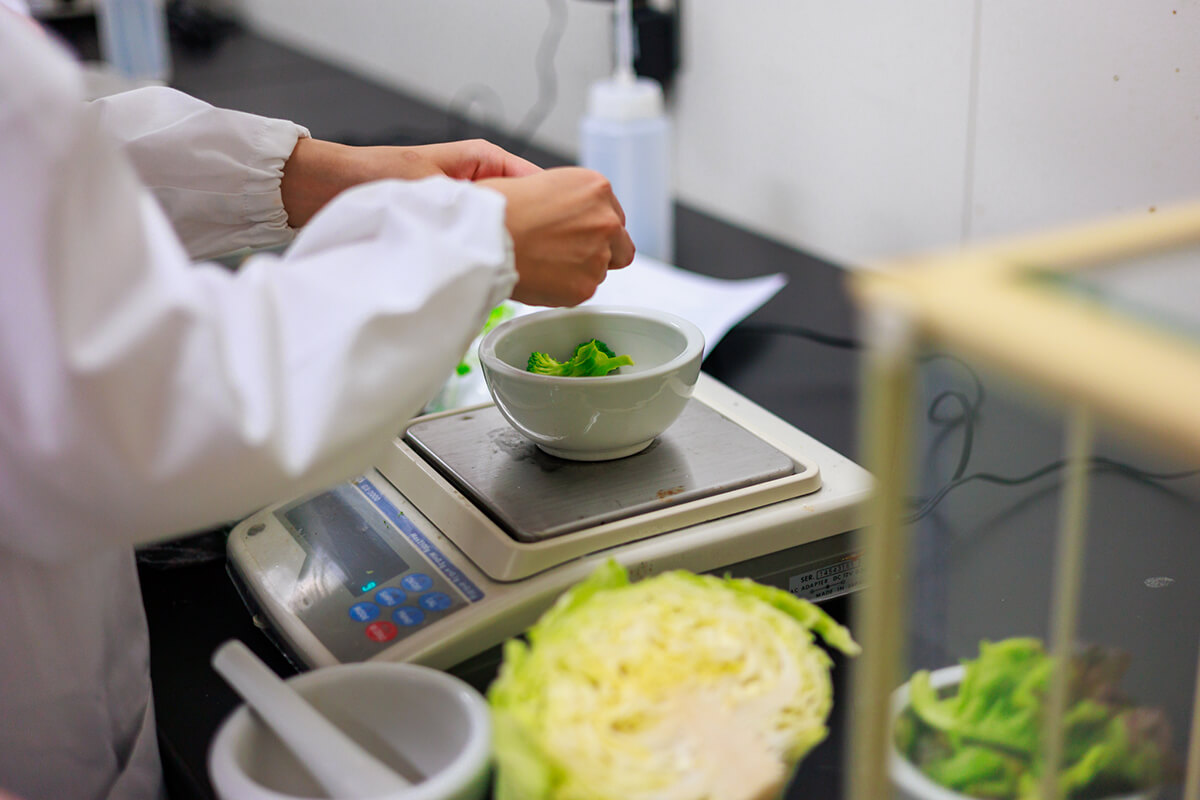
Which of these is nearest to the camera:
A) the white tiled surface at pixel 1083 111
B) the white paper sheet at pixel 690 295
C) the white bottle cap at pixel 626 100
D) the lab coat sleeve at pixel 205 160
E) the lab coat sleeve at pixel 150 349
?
the lab coat sleeve at pixel 150 349

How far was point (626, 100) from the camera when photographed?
1.32 meters

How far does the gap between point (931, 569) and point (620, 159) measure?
69 centimetres

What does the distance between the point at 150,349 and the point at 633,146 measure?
0.95 meters

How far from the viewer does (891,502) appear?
0.38 metres

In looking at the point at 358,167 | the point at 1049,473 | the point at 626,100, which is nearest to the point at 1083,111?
the point at 1049,473

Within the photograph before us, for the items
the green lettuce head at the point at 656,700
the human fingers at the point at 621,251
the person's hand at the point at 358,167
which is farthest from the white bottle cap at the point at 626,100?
the green lettuce head at the point at 656,700

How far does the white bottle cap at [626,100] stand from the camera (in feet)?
4.35

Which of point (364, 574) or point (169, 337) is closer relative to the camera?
point (169, 337)

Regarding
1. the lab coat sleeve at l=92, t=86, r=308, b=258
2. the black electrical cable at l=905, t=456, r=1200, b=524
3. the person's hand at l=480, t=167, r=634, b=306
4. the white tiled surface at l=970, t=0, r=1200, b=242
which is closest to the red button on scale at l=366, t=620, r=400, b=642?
the person's hand at l=480, t=167, r=634, b=306

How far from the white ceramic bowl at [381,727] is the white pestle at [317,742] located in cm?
1

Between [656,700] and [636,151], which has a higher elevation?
[636,151]

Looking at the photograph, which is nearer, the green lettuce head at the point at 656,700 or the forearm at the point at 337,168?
the green lettuce head at the point at 656,700

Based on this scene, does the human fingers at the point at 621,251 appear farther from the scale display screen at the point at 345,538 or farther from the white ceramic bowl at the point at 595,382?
the scale display screen at the point at 345,538

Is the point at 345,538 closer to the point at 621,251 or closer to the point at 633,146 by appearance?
the point at 621,251
